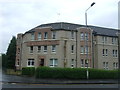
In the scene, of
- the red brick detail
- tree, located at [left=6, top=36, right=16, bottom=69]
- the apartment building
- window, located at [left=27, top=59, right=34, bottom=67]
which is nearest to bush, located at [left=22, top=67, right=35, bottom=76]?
the apartment building

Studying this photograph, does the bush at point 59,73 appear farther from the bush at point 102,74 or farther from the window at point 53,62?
the window at point 53,62

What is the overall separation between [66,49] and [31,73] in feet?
37.6

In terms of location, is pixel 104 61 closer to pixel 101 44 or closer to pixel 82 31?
pixel 101 44

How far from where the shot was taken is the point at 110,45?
49.7 meters

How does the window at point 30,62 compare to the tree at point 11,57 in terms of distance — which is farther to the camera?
the tree at point 11,57

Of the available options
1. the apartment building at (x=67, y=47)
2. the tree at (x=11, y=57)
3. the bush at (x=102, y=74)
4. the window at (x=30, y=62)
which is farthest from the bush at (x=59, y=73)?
the tree at (x=11, y=57)

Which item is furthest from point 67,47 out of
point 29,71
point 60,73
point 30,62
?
point 60,73

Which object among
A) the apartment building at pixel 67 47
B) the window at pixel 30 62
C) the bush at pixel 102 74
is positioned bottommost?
the bush at pixel 102 74

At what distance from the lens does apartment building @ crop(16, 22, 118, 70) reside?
43.7 m

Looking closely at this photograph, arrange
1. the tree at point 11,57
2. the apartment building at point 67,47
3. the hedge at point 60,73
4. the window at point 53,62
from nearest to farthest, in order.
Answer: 1. the hedge at point 60,73
2. the window at point 53,62
3. the apartment building at point 67,47
4. the tree at point 11,57

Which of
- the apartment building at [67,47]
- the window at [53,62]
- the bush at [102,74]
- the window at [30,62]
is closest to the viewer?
the bush at [102,74]

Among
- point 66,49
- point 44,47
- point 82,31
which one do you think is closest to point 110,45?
point 82,31

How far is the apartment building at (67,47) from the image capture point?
4372 cm

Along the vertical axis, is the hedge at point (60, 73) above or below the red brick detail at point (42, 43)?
below
